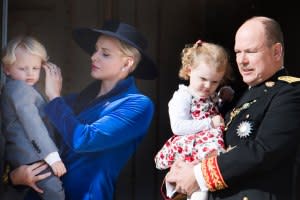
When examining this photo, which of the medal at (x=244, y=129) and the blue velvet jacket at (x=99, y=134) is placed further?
the blue velvet jacket at (x=99, y=134)

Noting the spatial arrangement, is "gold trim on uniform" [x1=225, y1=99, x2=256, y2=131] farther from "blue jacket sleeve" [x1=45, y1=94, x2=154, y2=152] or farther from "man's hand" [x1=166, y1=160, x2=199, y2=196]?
"blue jacket sleeve" [x1=45, y1=94, x2=154, y2=152]

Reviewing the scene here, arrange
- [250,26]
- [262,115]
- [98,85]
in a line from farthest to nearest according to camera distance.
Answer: [98,85], [250,26], [262,115]

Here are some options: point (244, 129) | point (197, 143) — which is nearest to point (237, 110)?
point (244, 129)

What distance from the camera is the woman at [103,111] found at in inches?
111

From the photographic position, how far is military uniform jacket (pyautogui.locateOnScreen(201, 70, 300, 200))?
246 centimetres

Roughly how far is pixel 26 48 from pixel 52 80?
8.0 inches

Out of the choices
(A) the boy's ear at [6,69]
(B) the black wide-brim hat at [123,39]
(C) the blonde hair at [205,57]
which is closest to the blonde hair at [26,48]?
(A) the boy's ear at [6,69]

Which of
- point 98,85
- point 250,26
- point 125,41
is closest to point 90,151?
point 98,85

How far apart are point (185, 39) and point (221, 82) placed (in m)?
0.28

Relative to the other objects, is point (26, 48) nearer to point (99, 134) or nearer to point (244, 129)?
point (99, 134)

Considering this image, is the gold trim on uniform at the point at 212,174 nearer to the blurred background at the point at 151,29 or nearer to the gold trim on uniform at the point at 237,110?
the gold trim on uniform at the point at 237,110

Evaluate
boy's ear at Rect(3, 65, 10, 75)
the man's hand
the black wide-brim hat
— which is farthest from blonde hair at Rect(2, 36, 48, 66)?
the man's hand

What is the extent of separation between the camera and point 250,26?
2.72 metres

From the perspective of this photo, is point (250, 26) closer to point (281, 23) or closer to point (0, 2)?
point (281, 23)
